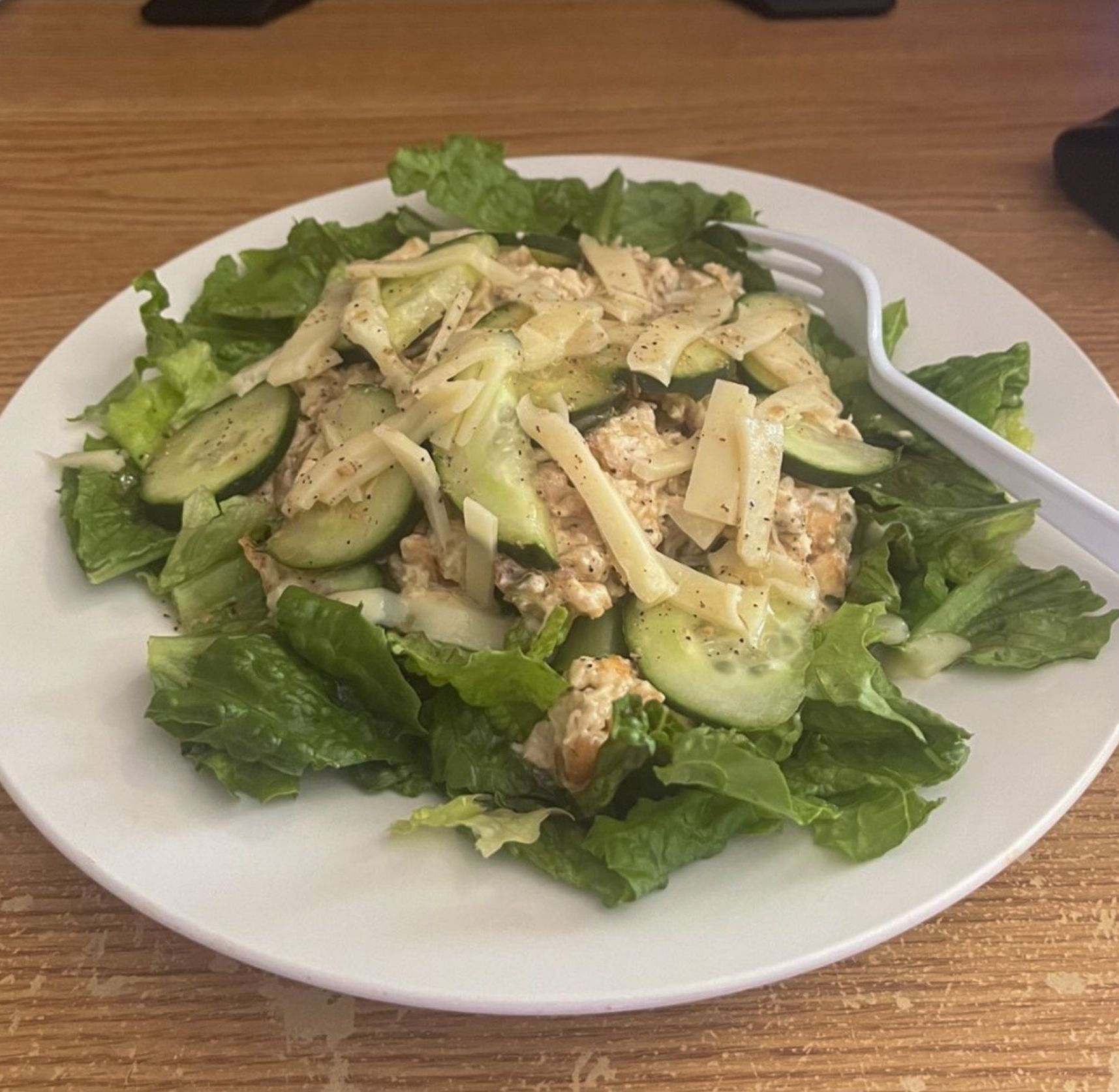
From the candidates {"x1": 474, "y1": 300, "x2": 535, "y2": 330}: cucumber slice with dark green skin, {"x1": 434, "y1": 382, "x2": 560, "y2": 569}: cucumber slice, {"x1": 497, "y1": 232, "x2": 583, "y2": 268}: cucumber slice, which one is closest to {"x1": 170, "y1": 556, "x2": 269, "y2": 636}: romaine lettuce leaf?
{"x1": 434, "y1": 382, "x2": 560, "y2": 569}: cucumber slice

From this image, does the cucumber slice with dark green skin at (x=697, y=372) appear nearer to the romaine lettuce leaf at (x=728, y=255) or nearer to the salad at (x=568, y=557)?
the salad at (x=568, y=557)

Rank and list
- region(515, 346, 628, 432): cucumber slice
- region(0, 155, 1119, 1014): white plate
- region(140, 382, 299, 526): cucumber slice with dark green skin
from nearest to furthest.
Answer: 1. region(0, 155, 1119, 1014): white plate
2. region(515, 346, 628, 432): cucumber slice
3. region(140, 382, 299, 526): cucumber slice with dark green skin

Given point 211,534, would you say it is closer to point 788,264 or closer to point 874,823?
point 874,823

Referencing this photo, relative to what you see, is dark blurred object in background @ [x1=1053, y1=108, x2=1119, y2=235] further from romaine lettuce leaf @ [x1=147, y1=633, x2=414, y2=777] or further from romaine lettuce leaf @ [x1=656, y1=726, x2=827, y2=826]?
romaine lettuce leaf @ [x1=147, y1=633, x2=414, y2=777]

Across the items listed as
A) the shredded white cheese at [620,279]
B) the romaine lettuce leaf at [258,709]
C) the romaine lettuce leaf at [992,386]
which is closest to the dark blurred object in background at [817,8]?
the shredded white cheese at [620,279]

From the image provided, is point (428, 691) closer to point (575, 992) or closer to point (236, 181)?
point (575, 992)

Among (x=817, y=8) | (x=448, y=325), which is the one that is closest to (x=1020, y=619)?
(x=448, y=325)
